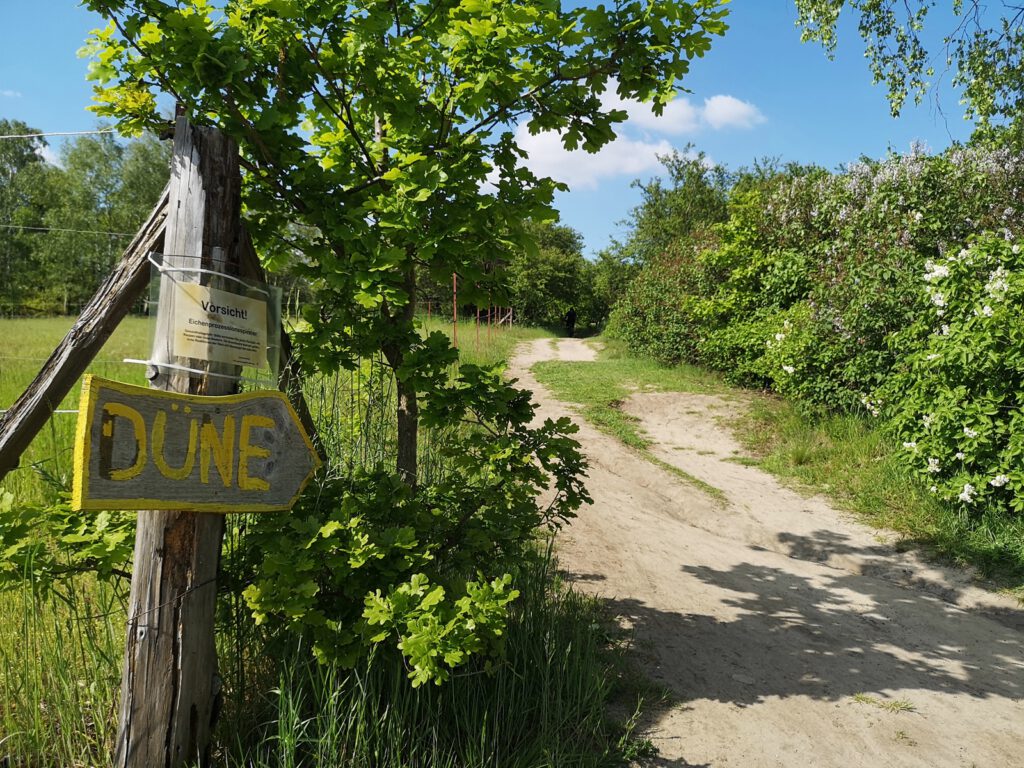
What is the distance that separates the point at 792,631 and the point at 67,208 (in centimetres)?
4119

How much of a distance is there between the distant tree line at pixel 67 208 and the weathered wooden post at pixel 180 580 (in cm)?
2745

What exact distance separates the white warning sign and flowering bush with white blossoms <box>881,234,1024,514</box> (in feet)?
20.2

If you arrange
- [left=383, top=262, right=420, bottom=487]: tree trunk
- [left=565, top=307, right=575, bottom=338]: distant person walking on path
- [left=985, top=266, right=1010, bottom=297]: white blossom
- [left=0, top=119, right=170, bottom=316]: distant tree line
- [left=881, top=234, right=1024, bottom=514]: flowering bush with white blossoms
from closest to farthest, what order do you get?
[left=383, top=262, right=420, bottom=487]: tree trunk < [left=881, top=234, right=1024, bottom=514]: flowering bush with white blossoms < [left=985, top=266, right=1010, bottom=297]: white blossom < [left=0, top=119, right=170, bottom=316]: distant tree line < [left=565, top=307, right=575, bottom=338]: distant person walking on path

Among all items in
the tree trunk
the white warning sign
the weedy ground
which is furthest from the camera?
the tree trunk

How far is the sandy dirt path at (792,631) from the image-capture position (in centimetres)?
313

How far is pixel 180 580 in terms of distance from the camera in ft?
6.45

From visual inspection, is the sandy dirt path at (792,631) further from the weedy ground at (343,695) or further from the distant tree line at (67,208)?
the distant tree line at (67,208)

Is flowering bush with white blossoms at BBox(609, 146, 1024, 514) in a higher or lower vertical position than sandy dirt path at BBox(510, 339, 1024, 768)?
higher

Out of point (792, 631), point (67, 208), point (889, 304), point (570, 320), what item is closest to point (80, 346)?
point (792, 631)

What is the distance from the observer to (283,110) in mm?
2389

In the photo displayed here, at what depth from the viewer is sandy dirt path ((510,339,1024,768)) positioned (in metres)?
3.13

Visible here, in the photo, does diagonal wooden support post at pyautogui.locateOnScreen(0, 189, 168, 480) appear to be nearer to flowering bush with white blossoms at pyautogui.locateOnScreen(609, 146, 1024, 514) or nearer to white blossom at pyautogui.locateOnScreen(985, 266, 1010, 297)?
flowering bush with white blossoms at pyautogui.locateOnScreen(609, 146, 1024, 514)

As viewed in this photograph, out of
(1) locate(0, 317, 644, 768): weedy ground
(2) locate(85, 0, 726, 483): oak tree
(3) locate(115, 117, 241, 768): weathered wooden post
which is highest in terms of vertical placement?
(2) locate(85, 0, 726, 483): oak tree

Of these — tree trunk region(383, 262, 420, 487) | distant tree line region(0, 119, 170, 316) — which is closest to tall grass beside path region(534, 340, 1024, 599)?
tree trunk region(383, 262, 420, 487)
